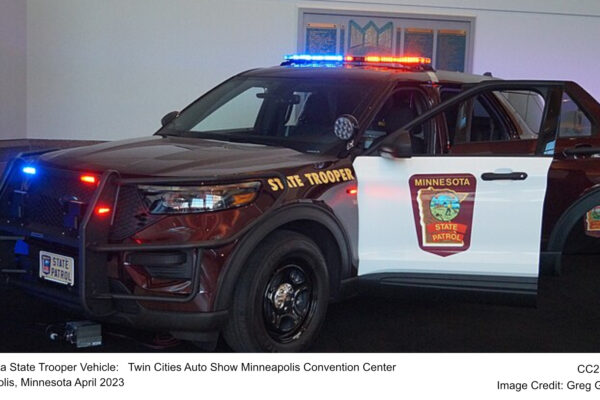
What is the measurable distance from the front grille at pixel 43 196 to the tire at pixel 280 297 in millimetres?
923

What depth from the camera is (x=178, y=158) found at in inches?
176

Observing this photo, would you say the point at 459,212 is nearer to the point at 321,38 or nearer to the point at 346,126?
the point at 346,126

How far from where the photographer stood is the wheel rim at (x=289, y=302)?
4367 mm

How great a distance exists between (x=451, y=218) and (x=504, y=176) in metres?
0.41

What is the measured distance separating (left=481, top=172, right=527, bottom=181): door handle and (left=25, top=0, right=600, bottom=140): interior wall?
20.4 ft

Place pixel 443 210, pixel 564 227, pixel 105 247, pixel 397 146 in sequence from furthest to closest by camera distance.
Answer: pixel 564 227
pixel 443 210
pixel 397 146
pixel 105 247

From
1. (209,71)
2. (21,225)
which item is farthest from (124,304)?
(209,71)

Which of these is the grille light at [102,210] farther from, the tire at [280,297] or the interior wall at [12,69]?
the interior wall at [12,69]

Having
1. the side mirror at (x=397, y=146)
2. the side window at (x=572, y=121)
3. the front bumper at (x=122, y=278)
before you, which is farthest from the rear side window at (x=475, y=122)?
the front bumper at (x=122, y=278)

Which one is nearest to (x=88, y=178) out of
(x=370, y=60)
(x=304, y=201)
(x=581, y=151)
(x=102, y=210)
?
(x=102, y=210)

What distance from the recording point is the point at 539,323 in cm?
552

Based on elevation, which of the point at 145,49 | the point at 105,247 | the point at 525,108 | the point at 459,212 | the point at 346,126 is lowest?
the point at 105,247

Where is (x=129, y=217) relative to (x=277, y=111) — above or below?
below
